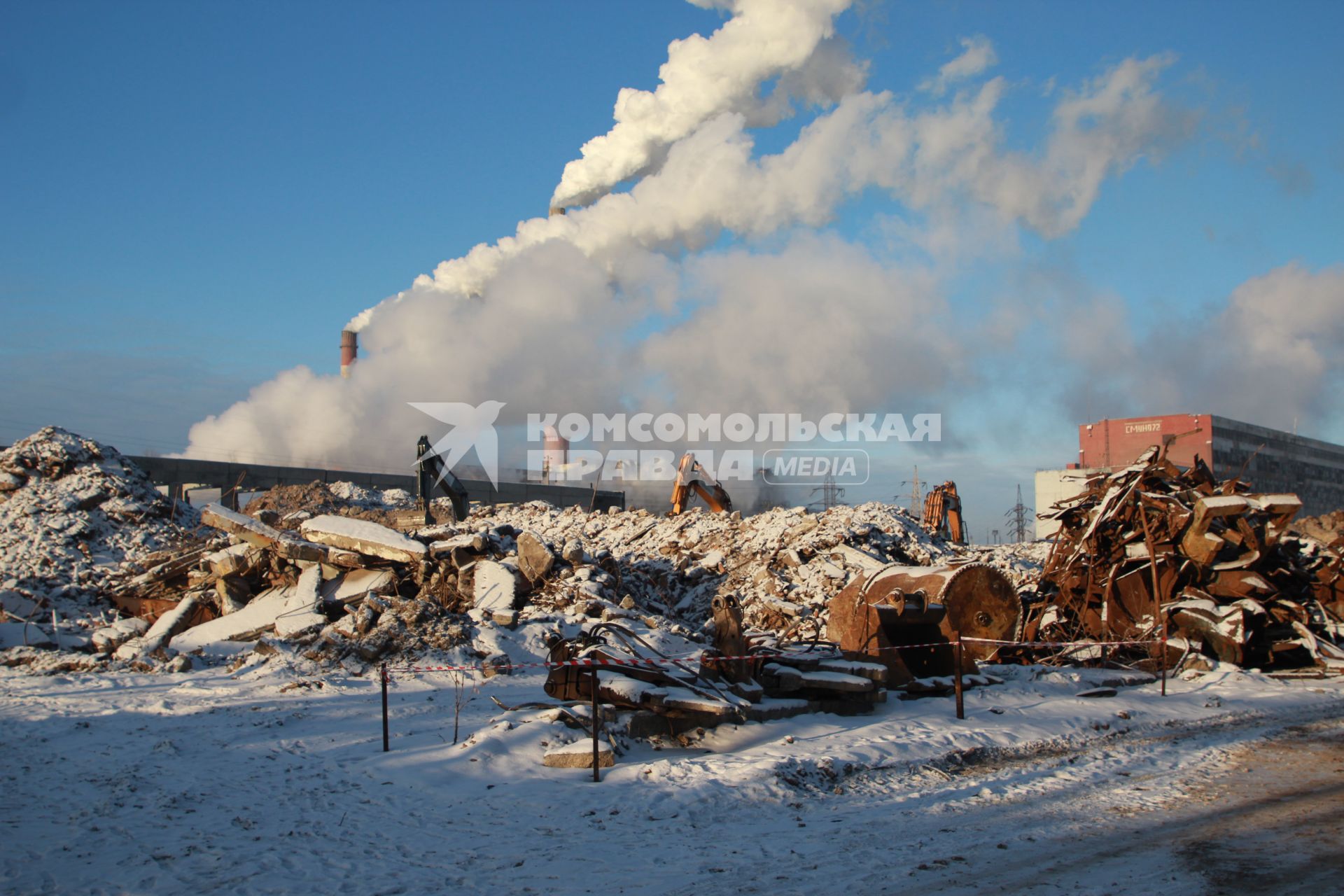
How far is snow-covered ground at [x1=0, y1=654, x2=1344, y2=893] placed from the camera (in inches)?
207

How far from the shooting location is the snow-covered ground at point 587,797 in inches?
207

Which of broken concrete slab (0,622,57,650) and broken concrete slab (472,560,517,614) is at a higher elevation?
broken concrete slab (472,560,517,614)

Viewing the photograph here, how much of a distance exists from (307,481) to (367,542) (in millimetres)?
32400

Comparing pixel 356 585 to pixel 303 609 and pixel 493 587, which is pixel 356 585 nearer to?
pixel 303 609

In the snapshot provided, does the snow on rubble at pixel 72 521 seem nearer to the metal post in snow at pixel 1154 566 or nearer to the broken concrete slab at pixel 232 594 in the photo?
the broken concrete slab at pixel 232 594

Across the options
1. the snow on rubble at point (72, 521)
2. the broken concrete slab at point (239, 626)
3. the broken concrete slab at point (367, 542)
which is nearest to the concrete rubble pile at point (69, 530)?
the snow on rubble at point (72, 521)

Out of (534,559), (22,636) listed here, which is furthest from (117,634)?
(534,559)

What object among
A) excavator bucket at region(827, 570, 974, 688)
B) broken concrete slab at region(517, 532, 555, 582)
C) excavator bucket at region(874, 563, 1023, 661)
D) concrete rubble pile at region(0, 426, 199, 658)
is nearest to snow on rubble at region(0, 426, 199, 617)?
concrete rubble pile at region(0, 426, 199, 658)

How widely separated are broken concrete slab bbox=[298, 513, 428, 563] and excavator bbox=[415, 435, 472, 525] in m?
8.07

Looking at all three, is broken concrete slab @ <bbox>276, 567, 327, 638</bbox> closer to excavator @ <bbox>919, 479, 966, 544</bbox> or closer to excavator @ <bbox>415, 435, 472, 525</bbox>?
excavator @ <bbox>415, 435, 472, 525</bbox>

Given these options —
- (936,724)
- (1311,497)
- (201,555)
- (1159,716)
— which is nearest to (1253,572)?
(1159,716)

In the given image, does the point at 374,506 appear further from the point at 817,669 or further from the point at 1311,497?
the point at 1311,497

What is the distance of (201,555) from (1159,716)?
15.2 m

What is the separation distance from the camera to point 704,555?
21.3 m
